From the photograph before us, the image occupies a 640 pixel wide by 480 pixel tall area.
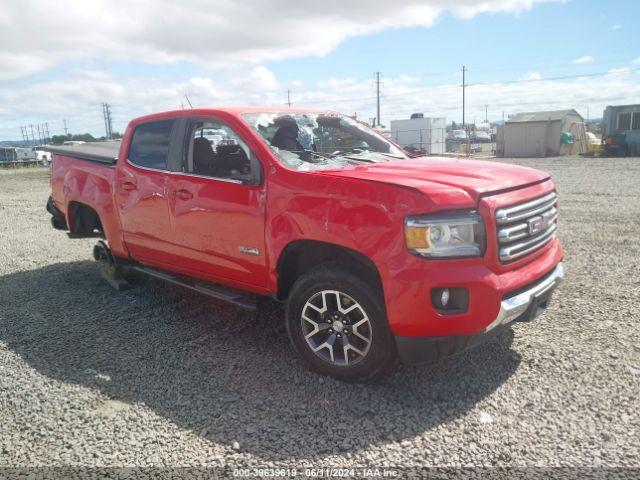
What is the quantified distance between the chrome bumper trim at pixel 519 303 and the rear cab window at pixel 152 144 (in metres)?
3.13

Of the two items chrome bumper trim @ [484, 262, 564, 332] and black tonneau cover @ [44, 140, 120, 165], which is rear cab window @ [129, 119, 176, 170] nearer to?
black tonneau cover @ [44, 140, 120, 165]

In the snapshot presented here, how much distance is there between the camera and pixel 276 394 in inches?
136

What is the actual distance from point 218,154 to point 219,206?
60 cm

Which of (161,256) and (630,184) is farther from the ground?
(161,256)

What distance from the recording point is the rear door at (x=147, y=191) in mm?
4602

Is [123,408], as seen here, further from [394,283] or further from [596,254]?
[596,254]

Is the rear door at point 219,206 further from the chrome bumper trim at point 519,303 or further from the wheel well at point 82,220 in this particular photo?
the wheel well at point 82,220

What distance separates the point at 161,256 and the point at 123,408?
5.92 feet

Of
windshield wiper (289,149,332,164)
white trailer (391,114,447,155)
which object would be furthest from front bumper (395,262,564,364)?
white trailer (391,114,447,155)

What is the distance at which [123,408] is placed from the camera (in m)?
3.34

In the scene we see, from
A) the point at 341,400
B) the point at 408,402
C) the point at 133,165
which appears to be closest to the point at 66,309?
the point at 133,165

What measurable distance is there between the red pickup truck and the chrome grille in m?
0.01

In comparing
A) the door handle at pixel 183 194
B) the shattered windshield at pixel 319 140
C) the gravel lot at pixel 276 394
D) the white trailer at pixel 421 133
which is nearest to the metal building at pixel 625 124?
the white trailer at pixel 421 133

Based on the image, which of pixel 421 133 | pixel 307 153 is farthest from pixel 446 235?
pixel 421 133
